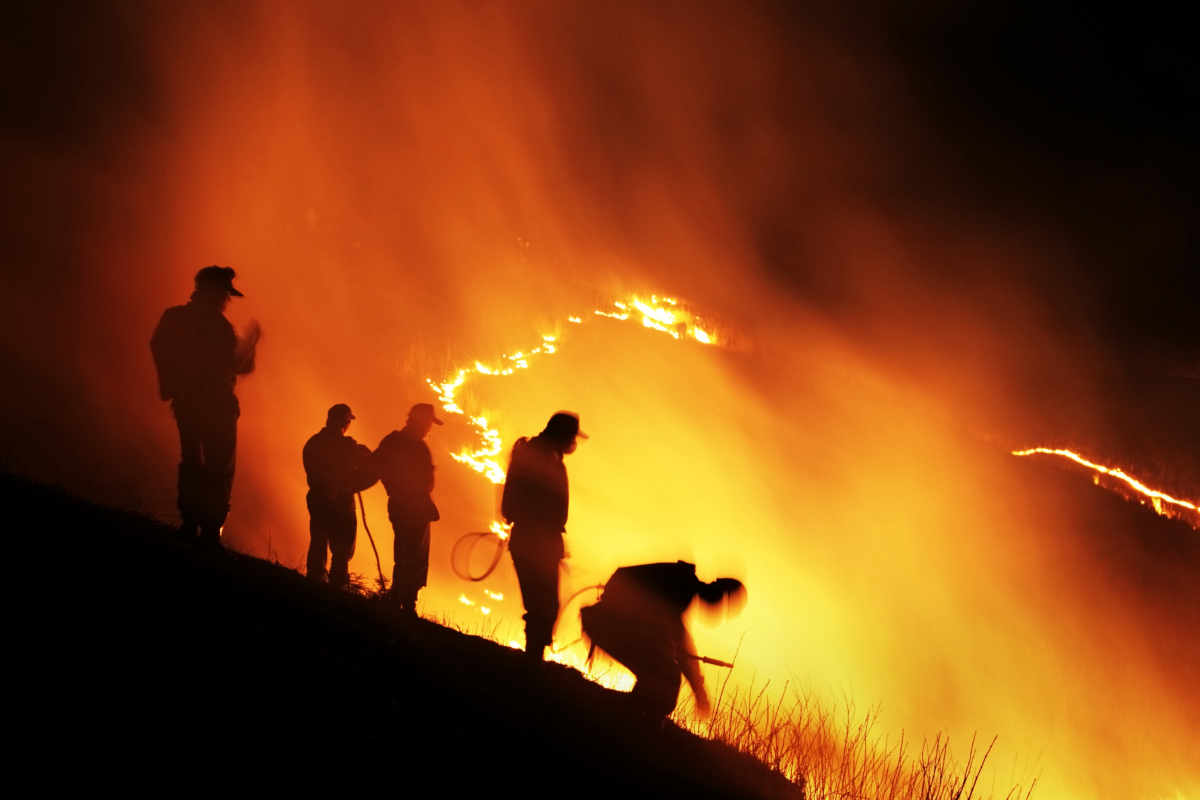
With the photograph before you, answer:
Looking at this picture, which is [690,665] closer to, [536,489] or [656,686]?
[656,686]

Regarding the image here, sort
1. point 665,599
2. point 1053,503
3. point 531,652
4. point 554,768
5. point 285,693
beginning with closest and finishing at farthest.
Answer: point 285,693
point 554,768
point 665,599
point 531,652
point 1053,503

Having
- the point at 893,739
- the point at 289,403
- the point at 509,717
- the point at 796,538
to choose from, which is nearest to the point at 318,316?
the point at 289,403

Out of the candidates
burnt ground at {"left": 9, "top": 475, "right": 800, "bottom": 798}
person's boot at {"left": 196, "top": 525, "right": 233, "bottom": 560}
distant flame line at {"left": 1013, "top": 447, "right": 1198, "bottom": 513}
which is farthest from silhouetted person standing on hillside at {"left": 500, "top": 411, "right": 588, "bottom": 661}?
distant flame line at {"left": 1013, "top": 447, "right": 1198, "bottom": 513}

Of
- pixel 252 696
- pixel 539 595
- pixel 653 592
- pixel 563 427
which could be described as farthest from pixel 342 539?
pixel 252 696

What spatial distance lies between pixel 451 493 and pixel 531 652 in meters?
27.6

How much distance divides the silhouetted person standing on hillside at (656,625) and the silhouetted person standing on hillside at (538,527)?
0.69m

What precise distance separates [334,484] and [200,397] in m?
2.85

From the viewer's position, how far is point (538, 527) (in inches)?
285

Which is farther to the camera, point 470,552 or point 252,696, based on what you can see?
point 470,552

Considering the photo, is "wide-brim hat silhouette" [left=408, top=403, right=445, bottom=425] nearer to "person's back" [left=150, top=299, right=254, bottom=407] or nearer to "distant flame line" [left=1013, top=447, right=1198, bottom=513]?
"person's back" [left=150, top=299, right=254, bottom=407]

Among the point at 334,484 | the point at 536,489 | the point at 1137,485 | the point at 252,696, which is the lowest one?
the point at 252,696

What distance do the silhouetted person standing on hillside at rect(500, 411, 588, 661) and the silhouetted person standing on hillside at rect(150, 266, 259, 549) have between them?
2.43m

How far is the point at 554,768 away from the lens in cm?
438

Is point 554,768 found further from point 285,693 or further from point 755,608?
point 755,608
